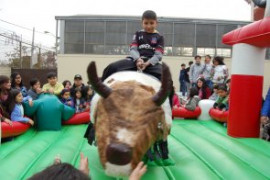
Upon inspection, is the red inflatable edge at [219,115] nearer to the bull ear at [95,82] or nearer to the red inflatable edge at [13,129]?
the red inflatable edge at [13,129]

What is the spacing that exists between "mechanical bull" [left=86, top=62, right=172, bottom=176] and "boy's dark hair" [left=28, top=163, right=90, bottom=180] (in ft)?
2.40

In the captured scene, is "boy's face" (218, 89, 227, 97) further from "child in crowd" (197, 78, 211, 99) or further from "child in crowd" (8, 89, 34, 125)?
"child in crowd" (8, 89, 34, 125)

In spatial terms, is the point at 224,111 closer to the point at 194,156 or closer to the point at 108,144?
the point at 194,156

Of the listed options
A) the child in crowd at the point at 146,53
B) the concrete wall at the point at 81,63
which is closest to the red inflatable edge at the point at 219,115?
the child in crowd at the point at 146,53

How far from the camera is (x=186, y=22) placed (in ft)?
40.9

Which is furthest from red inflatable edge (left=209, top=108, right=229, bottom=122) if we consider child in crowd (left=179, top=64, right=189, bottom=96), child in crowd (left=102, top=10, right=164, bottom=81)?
child in crowd (left=179, top=64, right=189, bottom=96)

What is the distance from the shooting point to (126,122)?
6.56ft

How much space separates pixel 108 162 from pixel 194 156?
4.72ft

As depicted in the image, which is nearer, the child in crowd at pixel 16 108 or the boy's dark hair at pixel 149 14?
the boy's dark hair at pixel 149 14

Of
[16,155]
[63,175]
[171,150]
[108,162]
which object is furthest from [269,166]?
[63,175]

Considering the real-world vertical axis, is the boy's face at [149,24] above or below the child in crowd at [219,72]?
above

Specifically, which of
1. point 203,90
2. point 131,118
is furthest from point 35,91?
point 131,118

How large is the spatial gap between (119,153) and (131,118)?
230mm

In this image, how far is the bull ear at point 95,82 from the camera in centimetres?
203
